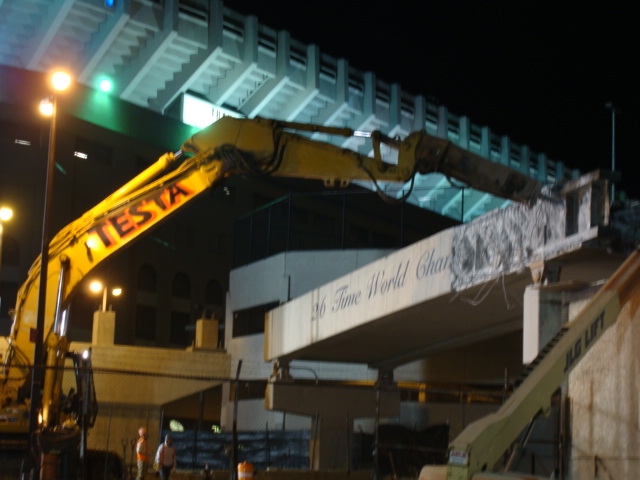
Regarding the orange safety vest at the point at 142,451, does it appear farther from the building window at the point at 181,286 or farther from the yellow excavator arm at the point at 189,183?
the building window at the point at 181,286

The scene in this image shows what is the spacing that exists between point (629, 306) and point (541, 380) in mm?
2721

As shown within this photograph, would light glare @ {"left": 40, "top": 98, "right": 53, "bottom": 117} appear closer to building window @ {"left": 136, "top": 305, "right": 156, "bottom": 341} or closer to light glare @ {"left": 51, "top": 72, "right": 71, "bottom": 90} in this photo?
light glare @ {"left": 51, "top": 72, "right": 71, "bottom": 90}

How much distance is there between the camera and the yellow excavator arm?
59.5ft

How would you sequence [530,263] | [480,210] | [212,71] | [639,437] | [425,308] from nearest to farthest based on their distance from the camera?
1. [639,437]
2. [530,263]
3. [425,308]
4. [212,71]
5. [480,210]

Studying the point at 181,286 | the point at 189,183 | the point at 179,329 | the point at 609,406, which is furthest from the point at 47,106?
the point at 179,329

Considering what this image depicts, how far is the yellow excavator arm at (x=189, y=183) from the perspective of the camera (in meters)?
18.1

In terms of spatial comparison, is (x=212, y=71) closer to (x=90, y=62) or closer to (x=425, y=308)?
(x=90, y=62)

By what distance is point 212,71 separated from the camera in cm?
4962

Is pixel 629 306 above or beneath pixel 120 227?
beneath

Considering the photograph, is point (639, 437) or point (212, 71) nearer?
point (639, 437)

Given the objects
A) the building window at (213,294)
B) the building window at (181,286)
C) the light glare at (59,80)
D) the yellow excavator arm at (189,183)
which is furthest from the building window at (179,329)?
the light glare at (59,80)

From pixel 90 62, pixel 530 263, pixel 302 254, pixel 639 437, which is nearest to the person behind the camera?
pixel 639 437

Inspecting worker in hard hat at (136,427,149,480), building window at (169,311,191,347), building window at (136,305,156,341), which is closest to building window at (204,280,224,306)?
building window at (169,311,191,347)

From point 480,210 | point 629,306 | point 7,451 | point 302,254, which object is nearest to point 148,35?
point 302,254
